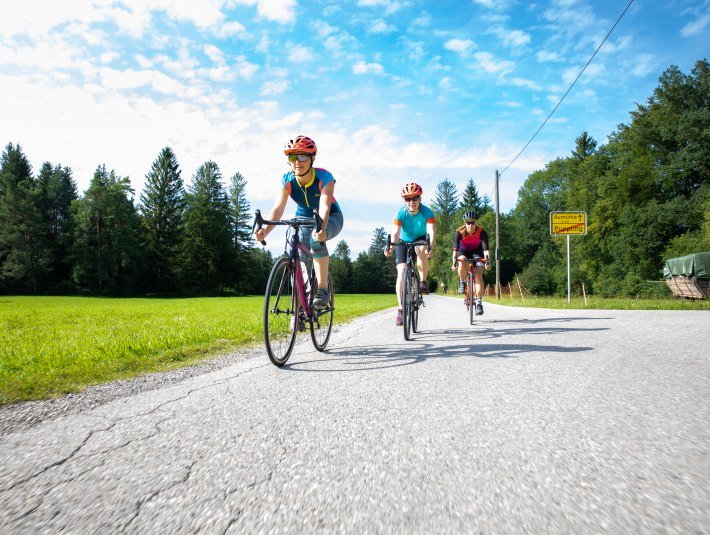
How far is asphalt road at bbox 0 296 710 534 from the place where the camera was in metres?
1.25

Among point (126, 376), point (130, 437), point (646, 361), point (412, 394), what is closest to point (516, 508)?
point (412, 394)

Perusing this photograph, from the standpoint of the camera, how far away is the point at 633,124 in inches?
1561

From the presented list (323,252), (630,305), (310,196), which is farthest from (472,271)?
(630,305)

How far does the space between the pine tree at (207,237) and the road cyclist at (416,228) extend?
56364 mm

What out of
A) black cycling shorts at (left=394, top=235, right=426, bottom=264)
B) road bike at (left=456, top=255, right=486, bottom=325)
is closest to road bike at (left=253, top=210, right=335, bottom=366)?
black cycling shorts at (left=394, top=235, right=426, bottom=264)

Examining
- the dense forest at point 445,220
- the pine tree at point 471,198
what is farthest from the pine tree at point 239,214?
the pine tree at point 471,198

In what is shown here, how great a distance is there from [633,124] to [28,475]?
50.0m

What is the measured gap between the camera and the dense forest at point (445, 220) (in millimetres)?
35469

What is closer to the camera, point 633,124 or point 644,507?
point 644,507

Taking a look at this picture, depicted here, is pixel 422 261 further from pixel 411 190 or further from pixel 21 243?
pixel 21 243

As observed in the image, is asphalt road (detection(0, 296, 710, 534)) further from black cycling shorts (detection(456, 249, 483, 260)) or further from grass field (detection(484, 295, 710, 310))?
grass field (detection(484, 295, 710, 310))

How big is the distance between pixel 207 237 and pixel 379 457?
6520 cm

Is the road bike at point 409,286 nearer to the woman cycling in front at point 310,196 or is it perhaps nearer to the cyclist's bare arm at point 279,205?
the woman cycling in front at point 310,196

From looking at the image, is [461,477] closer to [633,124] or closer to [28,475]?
[28,475]
